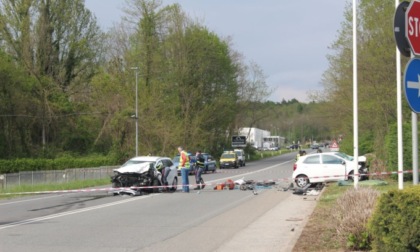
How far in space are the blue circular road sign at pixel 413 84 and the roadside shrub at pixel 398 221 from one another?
1.34 metres

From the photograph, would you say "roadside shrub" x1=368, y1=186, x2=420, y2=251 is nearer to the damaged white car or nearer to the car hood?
the damaged white car

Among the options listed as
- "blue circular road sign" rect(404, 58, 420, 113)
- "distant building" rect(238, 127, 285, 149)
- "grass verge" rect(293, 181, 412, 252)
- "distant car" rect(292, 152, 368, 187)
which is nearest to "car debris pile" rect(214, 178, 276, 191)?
"distant car" rect(292, 152, 368, 187)

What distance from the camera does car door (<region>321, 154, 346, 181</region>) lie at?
24531mm

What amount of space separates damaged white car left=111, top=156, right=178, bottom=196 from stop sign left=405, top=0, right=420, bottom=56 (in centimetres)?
1647

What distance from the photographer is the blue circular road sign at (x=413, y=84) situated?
6.01 meters

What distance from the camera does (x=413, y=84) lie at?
6.15m

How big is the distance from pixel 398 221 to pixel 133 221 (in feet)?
26.7

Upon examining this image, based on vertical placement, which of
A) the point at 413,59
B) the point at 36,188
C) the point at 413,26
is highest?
the point at 413,26

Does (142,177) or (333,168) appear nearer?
(142,177)

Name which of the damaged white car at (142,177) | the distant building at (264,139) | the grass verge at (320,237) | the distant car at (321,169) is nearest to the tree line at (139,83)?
the distant car at (321,169)

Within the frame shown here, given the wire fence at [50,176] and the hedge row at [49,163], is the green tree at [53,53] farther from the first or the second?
the wire fence at [50,176]

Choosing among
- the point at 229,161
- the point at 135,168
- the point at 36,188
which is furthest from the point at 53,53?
the point at 135,168

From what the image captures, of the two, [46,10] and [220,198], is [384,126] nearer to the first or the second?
[220,198]

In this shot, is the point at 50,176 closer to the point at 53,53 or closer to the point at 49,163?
the point at 49,163
